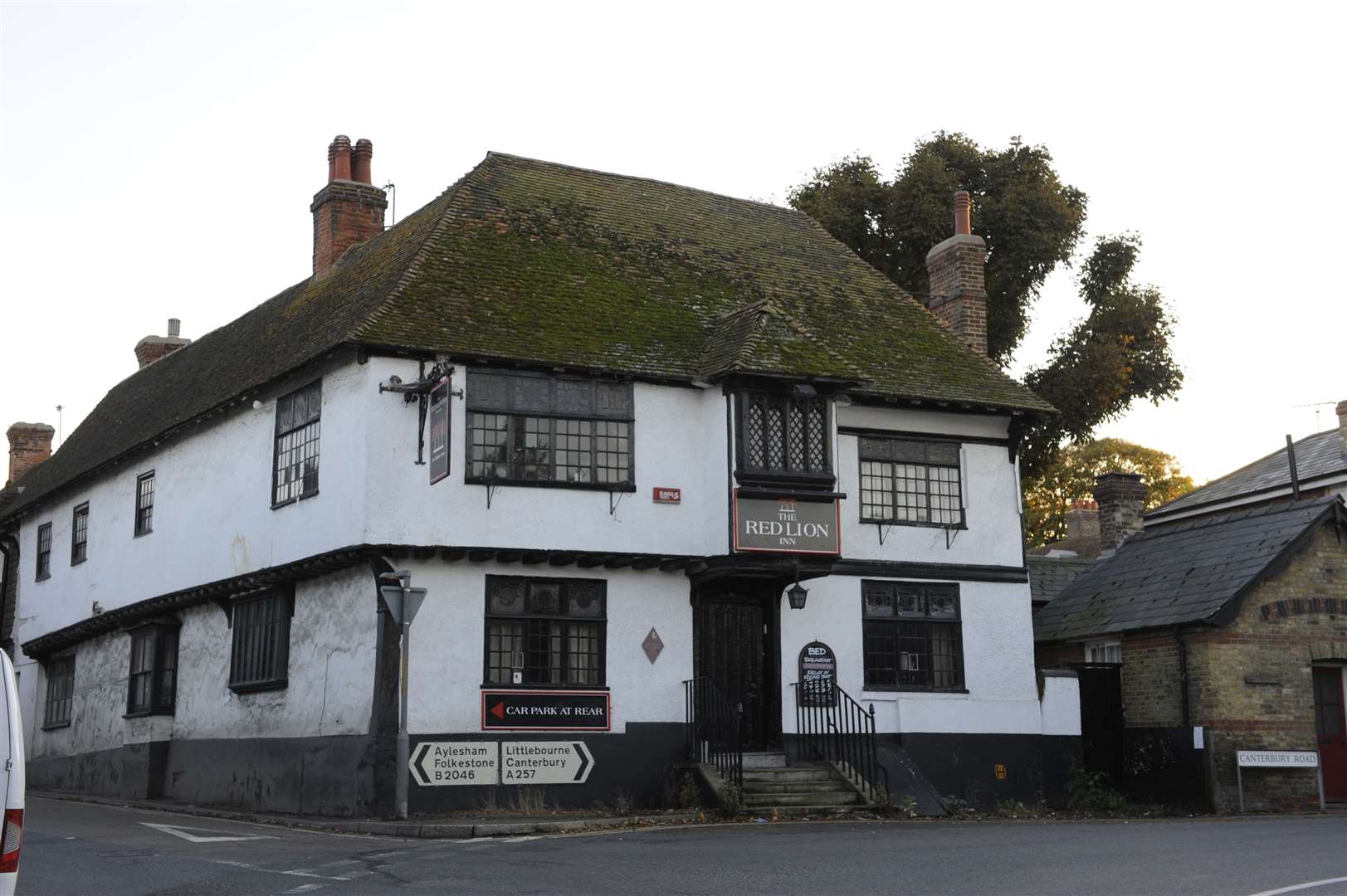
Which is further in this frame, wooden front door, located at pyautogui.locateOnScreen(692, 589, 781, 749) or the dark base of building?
wooden front door, located at pyautogui.locateOnScreen(692, 589, 781, 749)

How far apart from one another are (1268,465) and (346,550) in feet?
88.2

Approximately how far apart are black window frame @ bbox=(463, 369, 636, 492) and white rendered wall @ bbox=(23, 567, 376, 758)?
2387mm

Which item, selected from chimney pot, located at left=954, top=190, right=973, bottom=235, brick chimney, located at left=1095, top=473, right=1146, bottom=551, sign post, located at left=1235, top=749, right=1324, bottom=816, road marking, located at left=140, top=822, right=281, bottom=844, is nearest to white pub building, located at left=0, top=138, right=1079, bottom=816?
chimney pot, located at left=954, top=190, right=973, bottom=235

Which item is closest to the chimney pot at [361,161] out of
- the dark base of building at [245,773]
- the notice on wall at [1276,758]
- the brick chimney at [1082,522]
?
the dark base of building at [245,773]

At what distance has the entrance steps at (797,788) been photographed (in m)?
20.1

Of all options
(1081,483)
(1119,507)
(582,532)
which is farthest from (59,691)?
(1081,483)

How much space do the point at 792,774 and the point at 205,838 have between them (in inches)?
322

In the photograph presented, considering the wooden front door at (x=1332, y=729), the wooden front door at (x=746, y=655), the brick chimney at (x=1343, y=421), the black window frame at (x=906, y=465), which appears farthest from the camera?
the brick chimney at (x=1343, y=421)

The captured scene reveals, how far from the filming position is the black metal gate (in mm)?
24547

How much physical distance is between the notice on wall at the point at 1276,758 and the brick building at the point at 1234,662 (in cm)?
26

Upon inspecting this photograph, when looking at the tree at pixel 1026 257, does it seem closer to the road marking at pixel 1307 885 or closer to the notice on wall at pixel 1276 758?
the notice on wall at pixel 1276 758

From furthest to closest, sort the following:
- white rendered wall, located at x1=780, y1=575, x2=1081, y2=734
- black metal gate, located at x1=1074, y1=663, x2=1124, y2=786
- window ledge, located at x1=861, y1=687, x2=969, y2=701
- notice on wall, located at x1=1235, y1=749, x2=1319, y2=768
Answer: black metal gate, located at x1=1074, y1=663, x2=1124, y2=786 → window ledge, located at x1=861, y1=687, x2=969, y2=701 → notice on wall, located at x1=1235, y1=749, x2=1319, y2=768 → white rendered wall, located at x1=780, y1=575, x2=1081, y2=734

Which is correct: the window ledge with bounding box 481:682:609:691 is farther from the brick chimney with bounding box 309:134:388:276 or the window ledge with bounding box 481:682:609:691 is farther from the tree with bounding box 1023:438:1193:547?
the tree with bounding box 1023:438:1193:547

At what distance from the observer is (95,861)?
45.0 ft
